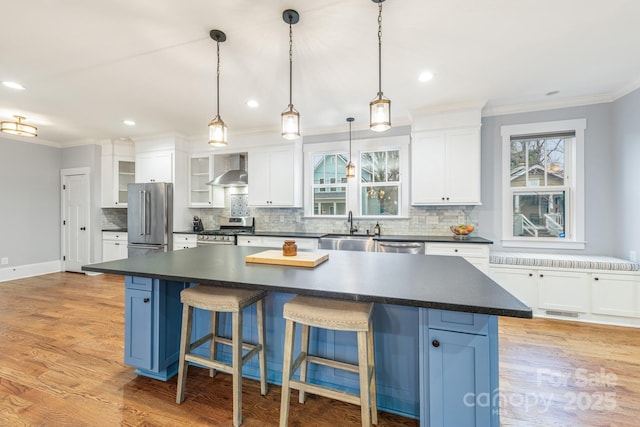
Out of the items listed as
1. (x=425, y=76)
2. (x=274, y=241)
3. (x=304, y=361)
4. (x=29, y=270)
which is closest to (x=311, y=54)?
(x=425, y=76)

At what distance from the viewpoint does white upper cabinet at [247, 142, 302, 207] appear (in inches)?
177

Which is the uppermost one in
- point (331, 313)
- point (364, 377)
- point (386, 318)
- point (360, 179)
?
point (360, 179)

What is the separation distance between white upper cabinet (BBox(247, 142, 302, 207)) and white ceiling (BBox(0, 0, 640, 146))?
799 mm

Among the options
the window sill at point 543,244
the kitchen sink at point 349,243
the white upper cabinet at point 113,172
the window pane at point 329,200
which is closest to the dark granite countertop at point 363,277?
the kitchen sink at point 349,243

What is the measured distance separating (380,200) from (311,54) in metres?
2.54

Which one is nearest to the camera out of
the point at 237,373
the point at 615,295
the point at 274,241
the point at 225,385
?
the point at 237,373

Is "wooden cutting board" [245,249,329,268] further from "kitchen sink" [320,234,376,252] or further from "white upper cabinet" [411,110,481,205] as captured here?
"white upper cabinet" [411,110,481,205]

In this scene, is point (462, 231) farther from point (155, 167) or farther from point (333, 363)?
point (155, 167)

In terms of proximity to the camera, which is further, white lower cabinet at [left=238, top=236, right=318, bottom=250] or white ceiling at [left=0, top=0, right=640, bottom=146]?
white lower cabinet at [left=238, top=236, right=318, bottom=250]

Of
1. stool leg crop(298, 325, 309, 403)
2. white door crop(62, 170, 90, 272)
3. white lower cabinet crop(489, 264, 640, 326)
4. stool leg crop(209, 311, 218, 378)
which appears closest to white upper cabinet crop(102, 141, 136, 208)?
white door crop(62, 170, 90, 272)

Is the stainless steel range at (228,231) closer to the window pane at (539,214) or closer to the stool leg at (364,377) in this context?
the stool leg at (364,377)

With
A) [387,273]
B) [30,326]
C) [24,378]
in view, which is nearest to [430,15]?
[387,273]

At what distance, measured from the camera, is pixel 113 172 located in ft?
18.0

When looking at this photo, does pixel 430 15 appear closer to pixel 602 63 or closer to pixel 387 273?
pixel 387 273
